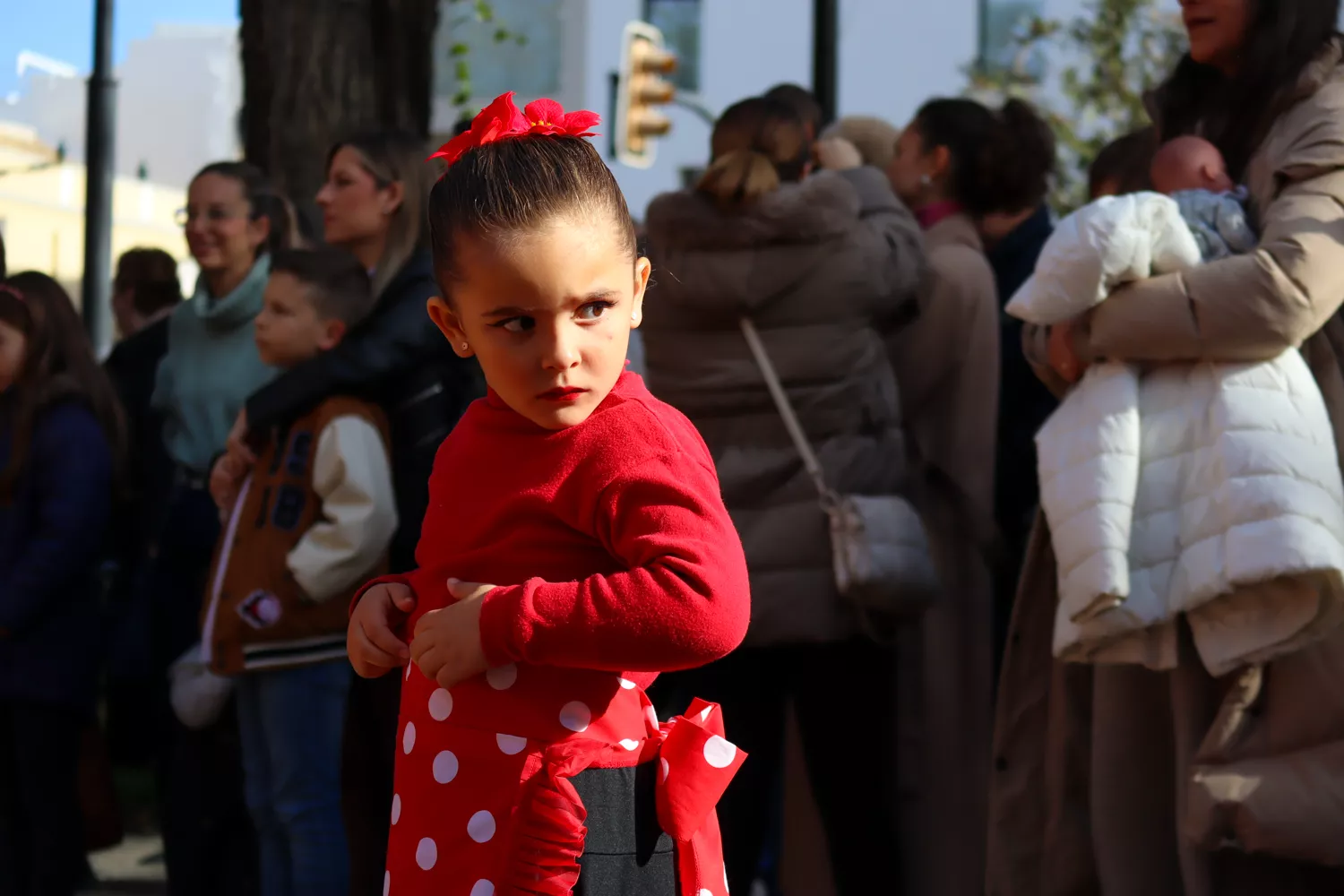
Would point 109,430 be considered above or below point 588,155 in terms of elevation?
below

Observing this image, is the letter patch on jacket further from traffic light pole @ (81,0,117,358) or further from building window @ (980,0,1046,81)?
building window @ (980,0,1046,81)

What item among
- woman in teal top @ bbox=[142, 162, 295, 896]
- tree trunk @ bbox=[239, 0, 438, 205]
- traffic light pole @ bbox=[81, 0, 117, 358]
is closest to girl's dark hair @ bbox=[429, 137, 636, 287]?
woman in teal top @ bbox=[142, 162, 295, 896]

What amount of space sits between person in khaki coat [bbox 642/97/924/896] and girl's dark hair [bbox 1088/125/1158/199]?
55 cm

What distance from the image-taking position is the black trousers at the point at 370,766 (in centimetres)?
397

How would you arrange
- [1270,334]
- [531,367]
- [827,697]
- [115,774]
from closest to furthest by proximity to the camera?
[531,367] → [1270,334] → [827,697] → [115,774]

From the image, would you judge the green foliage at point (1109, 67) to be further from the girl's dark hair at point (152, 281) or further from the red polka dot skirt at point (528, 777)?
the red polka dot skirt at point (528, 777)

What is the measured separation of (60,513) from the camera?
493 cm

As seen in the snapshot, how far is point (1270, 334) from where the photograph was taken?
3266mm

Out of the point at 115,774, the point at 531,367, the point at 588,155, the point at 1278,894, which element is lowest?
the point at 115,774

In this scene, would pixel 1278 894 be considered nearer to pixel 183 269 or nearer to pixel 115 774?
pixel 115 774

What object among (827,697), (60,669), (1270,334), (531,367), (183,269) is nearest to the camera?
(531,367)

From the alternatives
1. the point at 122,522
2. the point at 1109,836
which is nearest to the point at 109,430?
the point at 122,522

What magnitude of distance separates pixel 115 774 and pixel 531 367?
250 inches

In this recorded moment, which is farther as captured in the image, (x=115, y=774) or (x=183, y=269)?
(x=183, y=269)
